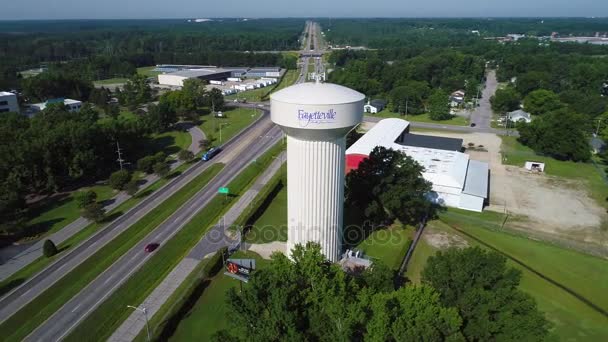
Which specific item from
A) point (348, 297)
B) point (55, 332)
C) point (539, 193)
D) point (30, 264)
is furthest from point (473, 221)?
point (30, 264)

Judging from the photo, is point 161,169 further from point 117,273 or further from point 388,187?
point 388,187

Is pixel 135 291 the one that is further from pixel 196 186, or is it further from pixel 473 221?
pixel 473 221

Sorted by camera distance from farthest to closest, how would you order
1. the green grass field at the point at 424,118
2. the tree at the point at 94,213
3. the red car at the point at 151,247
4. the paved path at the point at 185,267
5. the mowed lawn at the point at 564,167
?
the green grass field at the point at 424,118 → the mowed lawn at the point at 564,167 → the tree at the point at 94,213 → the red car at the point at 151,247 → the paved path at the point at 185,267

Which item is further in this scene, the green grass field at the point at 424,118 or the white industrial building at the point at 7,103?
the green grass field at the point at 424,118

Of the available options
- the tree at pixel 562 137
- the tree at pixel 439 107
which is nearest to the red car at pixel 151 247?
the tree at pixel 562 137

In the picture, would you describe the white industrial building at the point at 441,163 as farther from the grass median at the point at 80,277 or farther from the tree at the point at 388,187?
the grass median at the point at 80,277

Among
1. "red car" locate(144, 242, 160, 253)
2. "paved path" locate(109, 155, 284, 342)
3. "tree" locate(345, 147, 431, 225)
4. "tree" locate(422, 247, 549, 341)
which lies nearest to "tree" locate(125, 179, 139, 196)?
"paved path" locate(109, 155, 284, 342)

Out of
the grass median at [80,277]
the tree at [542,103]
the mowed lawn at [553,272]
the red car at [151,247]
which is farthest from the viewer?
the tree at [542,103]

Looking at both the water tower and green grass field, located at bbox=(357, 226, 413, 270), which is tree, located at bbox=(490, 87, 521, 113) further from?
the water tower
